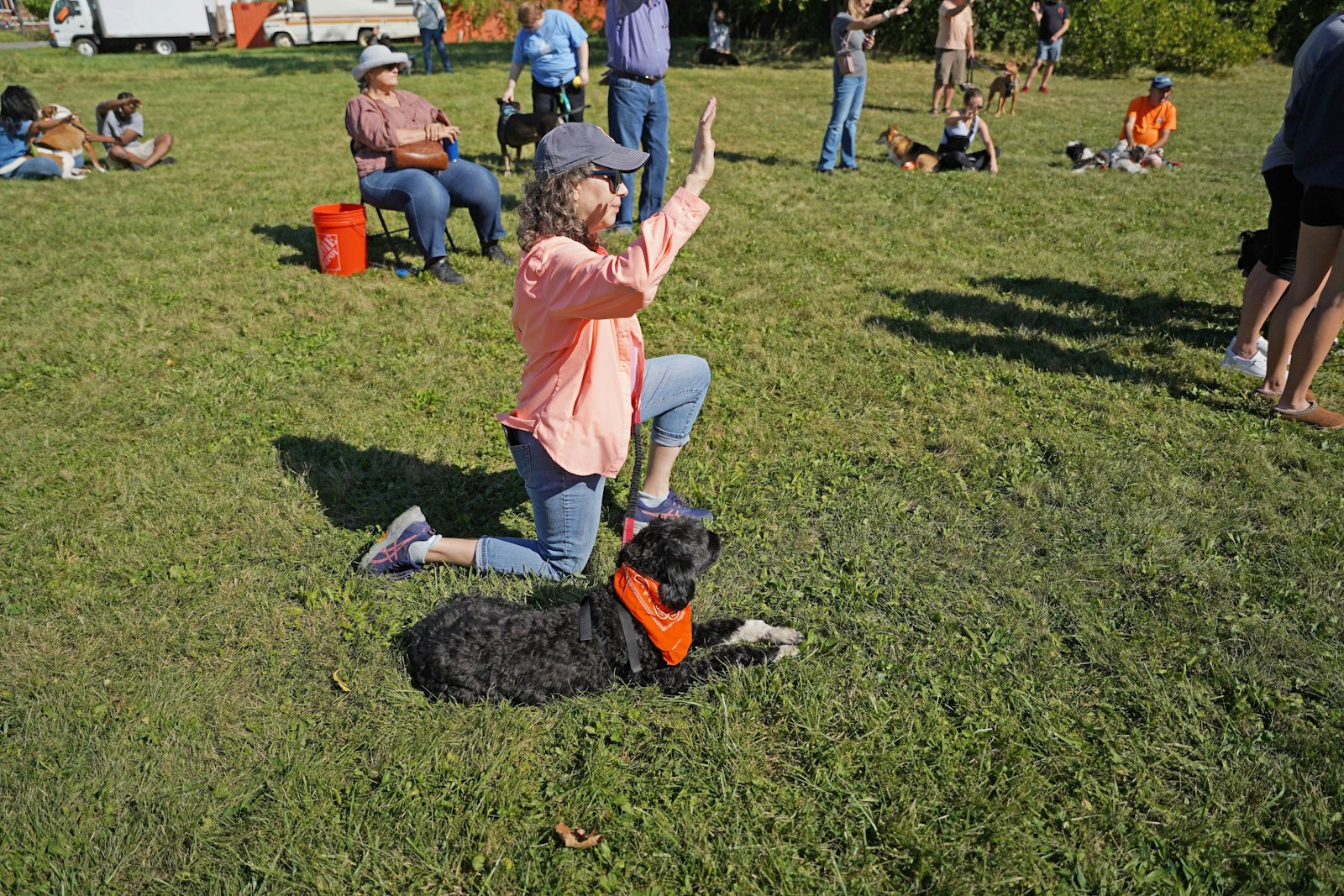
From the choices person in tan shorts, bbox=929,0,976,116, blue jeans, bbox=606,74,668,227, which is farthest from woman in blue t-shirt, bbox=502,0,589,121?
person in tan shorts, bbox=929,0,976,116

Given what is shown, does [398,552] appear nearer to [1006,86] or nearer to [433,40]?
[1006,86]

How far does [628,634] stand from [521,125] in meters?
8.66

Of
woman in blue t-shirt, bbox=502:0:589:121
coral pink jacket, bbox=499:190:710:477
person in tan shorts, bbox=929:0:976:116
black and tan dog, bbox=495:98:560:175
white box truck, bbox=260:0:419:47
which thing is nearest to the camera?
coral pink jacket, bbox=499:190:710:477

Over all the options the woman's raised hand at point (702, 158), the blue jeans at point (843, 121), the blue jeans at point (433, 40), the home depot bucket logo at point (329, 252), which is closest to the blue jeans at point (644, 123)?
the home depot bucket logo at point (329, 252)

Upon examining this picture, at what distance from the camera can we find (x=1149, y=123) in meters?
10.8

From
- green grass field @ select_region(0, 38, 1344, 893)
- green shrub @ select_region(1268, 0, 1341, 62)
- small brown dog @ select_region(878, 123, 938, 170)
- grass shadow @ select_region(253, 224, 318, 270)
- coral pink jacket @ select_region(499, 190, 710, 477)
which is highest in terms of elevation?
green shrub @ select_region(1268, 0, 1341, 62)

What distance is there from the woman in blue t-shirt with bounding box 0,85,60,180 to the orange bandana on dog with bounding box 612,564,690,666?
1164 centimetres

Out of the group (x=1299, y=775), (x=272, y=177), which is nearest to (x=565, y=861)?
(x=1299, y=775)

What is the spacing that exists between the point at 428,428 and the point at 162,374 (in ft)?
6.72

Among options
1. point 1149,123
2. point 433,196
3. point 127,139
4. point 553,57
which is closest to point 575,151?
point 433,196

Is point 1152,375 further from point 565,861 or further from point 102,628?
point 102,628

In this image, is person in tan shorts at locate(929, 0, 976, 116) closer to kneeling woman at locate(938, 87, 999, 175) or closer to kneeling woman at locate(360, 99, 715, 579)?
kneeling woman at locate(938, 87, 999, 175)

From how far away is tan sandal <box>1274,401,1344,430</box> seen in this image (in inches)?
177

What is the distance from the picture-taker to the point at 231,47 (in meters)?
32.1
